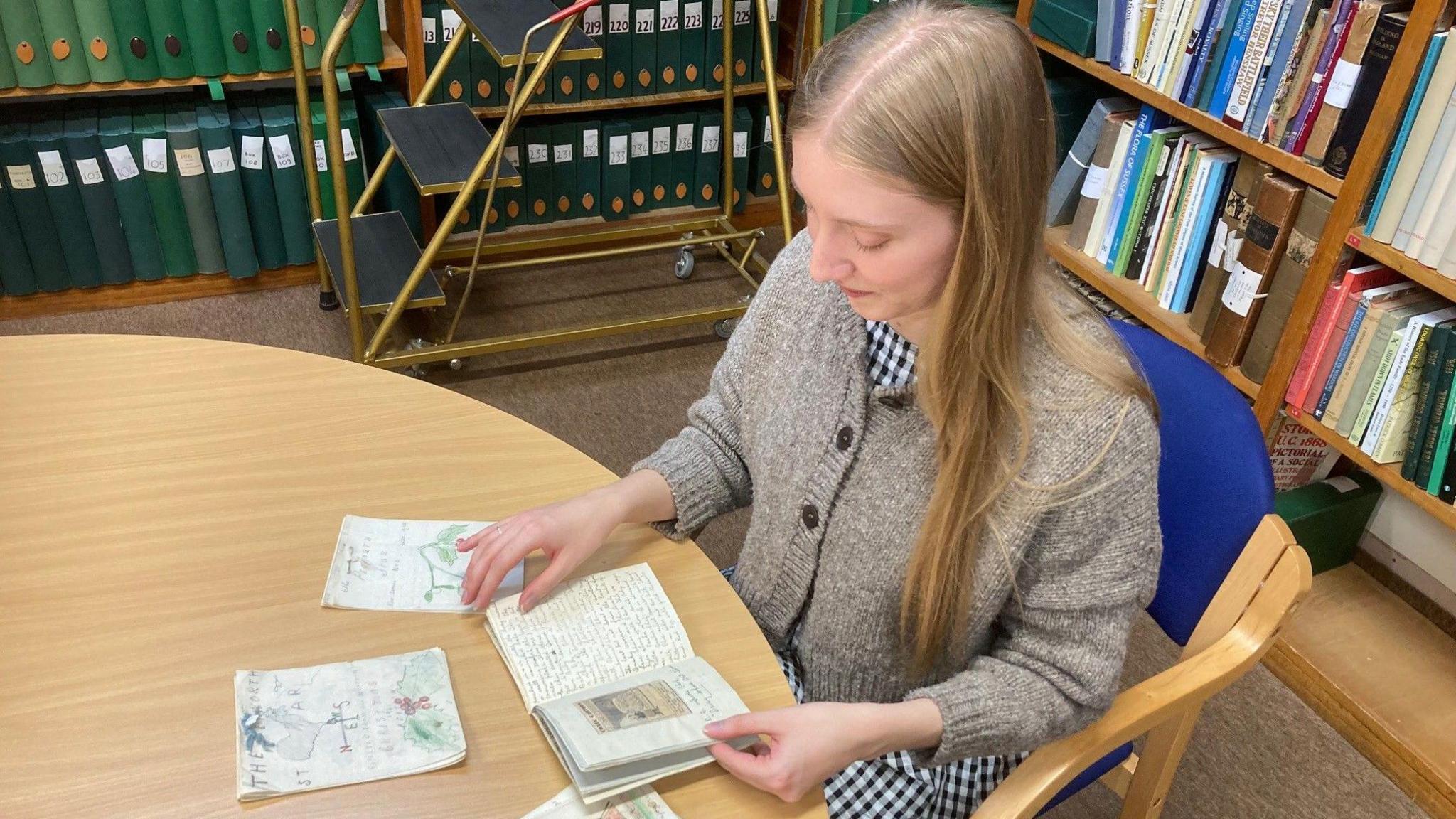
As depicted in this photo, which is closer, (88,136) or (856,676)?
(856,676)

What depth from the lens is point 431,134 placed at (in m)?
2.38

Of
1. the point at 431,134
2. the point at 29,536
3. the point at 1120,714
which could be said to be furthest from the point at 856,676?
the point at 431,134

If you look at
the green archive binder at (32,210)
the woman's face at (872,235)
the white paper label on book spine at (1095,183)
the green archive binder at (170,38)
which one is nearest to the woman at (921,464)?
the woman's face at (872,235)

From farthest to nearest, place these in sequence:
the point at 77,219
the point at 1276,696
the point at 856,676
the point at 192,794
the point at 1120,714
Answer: the point at 77,219
the point at 1276,696
the point at 856,676
the point at 1120,714
the point at 192,794

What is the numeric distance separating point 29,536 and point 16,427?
19 centimetres

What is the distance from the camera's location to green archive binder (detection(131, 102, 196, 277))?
2557 millimetres

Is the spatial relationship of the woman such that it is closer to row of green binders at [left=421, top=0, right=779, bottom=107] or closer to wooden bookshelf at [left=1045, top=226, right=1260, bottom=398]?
wooden bookshelf at [left=1045, top=226, right=1260, bottom=398]

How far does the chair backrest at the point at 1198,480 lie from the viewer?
3.55 feet

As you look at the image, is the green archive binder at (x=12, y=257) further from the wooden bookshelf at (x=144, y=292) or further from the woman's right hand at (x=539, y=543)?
the woman's right hand at (x=539, y=543)

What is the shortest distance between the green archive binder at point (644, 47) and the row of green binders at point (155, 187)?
0.59 metres

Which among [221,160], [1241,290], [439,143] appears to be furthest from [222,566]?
[221,160]

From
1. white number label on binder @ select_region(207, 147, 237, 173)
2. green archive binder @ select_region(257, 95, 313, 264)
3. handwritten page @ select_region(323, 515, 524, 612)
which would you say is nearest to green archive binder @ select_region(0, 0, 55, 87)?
white number label on binder @ select_region(207, 147, 237, 173)

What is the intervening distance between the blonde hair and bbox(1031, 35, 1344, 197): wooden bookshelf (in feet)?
3.08

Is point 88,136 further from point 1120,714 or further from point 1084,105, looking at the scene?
point 1120,714
